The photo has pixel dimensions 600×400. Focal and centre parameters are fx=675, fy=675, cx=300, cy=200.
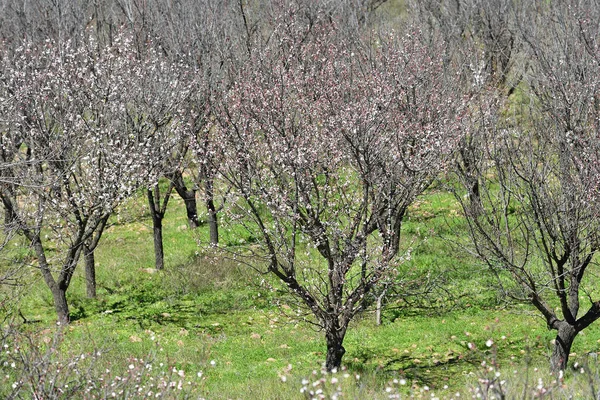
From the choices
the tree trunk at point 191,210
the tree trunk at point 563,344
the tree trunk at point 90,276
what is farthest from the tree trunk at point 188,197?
the tree trunk at point 563,344

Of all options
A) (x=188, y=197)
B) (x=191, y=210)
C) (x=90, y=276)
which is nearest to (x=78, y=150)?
(x=90, y=276)

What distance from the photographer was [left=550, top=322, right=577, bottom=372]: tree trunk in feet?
34.4

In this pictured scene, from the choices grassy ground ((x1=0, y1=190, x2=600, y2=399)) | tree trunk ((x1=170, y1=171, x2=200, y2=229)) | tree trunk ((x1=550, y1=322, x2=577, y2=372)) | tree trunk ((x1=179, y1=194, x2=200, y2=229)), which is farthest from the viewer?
tree trunk ((x1=179, y1=194, x2=200, y2=229))

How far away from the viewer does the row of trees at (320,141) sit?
1050 cm

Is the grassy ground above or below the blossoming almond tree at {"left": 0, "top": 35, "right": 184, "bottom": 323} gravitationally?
below

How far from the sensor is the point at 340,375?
9.93 meters

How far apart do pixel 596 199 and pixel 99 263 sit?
41.9ft

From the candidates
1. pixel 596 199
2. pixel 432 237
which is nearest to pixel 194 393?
pixel 596 199

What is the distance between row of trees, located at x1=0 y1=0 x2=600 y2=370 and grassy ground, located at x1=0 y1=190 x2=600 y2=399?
0.66 m

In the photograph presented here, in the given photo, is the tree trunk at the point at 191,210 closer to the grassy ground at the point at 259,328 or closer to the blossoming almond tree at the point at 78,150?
the grassy ground at the point at 259,328

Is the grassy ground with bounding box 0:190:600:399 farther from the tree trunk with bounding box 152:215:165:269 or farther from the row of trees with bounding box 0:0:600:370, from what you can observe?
the row of trees with bounding box 0:0:600:370

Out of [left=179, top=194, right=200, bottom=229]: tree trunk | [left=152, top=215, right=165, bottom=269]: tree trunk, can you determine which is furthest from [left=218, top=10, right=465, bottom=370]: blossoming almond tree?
[left=179, top=194, right=200, bottom=229]: tree trunk

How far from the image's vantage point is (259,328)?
14.4 m

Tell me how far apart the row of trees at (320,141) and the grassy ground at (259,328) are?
66 centimetres
